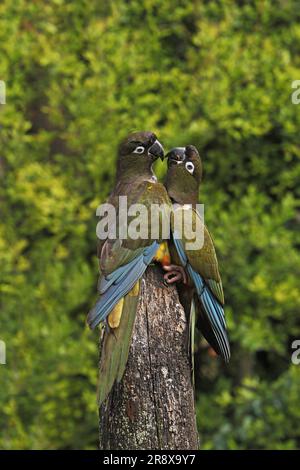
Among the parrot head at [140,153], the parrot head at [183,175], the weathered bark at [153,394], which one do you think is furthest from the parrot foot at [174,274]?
the parrot head at [140,153]

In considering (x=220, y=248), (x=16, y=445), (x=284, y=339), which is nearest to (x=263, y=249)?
(x=220, y=248)

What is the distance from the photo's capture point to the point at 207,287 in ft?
10.5

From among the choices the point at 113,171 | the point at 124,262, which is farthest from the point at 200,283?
the point at 113,171

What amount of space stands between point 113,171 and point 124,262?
112 inches

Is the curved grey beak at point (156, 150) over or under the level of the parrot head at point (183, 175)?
over

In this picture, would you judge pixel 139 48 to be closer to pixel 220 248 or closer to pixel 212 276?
pixel 220 248

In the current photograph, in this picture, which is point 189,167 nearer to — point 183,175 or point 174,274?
point 183,175

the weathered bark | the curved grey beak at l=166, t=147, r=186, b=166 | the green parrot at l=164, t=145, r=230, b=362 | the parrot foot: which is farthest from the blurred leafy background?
the weathered bark

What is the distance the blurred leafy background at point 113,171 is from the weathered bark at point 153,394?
8.86 feet

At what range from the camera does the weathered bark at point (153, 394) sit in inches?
110

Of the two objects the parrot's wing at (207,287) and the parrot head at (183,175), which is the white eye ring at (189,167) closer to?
the parrot head at (183,175)

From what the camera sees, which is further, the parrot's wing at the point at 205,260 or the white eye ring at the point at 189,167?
the white eye ring at the point at 189,167

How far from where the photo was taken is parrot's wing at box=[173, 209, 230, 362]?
10.3 ft

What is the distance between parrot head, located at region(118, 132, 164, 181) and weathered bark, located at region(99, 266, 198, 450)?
0.63 meters
